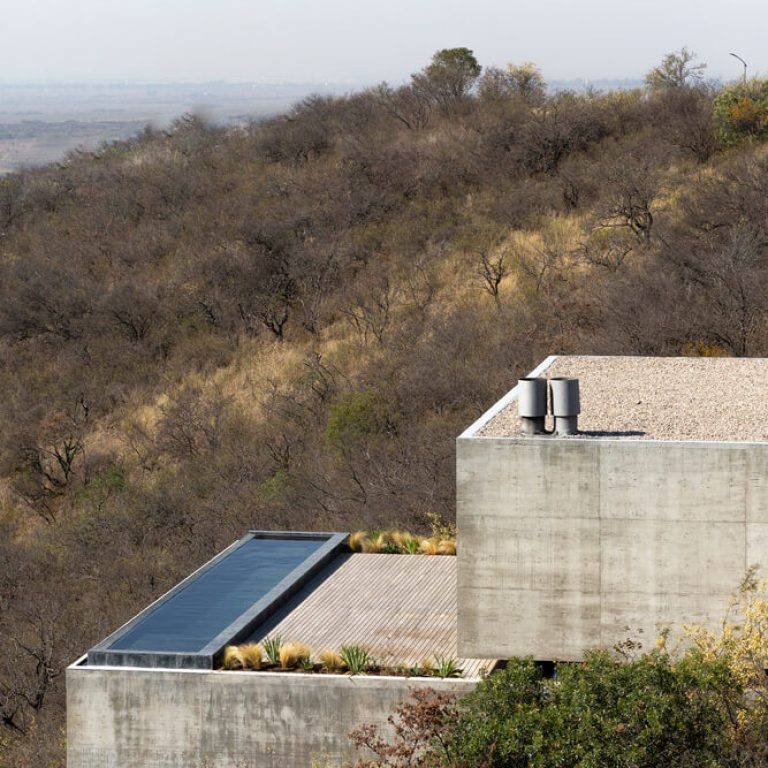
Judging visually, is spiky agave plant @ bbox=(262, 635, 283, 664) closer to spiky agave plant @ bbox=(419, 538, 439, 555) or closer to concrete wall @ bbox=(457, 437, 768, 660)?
concrete wall @ bbox=(457, 437, 768, 660)

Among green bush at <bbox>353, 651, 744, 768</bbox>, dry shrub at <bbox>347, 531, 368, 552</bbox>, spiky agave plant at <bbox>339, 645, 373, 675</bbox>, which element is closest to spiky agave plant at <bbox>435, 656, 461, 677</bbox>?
spiky agave plant at <bbox>339, 645, 373, 675</bbox>

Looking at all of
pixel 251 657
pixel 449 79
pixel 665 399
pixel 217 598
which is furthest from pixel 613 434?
pixel 449 79

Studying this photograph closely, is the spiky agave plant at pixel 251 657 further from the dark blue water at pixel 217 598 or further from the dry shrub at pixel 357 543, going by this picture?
the dry shrub at pixel 357 543

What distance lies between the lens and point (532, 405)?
14.9m

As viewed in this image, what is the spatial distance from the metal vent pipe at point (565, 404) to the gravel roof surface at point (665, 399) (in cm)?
29

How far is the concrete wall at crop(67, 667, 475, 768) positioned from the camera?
1455 cm

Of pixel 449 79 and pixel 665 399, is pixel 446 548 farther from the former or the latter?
pixel 449 79

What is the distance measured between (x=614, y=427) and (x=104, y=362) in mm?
29395

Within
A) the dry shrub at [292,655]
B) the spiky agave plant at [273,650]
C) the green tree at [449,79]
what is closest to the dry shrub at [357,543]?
the spiky agave plant at [273,650]

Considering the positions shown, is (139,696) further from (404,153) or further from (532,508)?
(404,153)

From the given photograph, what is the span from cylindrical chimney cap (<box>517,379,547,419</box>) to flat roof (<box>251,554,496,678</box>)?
9.13ft

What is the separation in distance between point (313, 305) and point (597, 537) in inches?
1080

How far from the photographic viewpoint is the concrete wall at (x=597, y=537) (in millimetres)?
14172

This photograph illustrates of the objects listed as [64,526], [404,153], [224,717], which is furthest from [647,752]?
[404,153]
